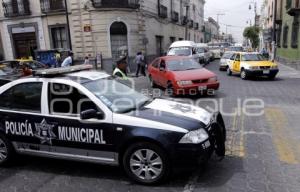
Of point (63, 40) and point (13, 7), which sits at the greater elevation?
point (13, 7)

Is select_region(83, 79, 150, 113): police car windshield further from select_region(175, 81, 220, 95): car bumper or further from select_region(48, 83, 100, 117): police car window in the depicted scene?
select_region(175, 81, 220, 95): car bumper

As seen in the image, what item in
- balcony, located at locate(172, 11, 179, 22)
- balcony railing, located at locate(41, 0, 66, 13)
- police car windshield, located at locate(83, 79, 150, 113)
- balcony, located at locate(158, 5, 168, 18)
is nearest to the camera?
police car windshield, located at locate(83, 79, 150, 113)

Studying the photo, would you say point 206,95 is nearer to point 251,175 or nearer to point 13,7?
point 251,175

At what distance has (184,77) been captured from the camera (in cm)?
1174

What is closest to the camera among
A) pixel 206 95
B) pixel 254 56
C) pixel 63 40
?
pixel 206 95

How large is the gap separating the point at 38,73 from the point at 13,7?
24.5 metres

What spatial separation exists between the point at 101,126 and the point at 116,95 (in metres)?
0.73

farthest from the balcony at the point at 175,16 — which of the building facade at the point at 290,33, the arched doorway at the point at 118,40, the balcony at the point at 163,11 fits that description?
the arched doorway at the point at 118,40

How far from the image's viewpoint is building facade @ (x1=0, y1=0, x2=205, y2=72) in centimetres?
2428

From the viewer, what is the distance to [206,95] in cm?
1227

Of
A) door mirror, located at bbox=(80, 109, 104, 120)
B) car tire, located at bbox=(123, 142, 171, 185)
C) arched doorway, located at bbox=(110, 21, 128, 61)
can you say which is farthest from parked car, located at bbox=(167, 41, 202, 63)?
car tire, located at bbox=(123, 142, 171, 185)

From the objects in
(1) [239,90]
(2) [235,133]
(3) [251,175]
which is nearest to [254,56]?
(1) [239,90]

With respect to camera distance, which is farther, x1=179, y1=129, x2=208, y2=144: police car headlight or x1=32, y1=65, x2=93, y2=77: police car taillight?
x1=32, y1=65, x2=93, y2=77: police car taillight

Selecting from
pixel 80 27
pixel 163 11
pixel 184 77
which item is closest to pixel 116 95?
pixel 184 77
